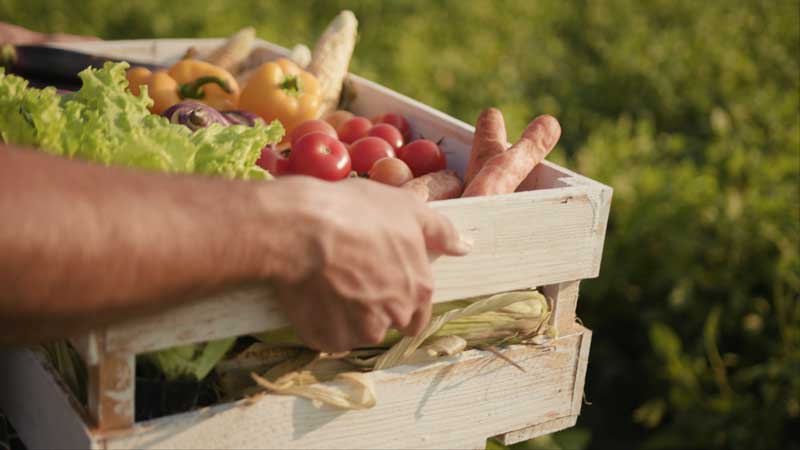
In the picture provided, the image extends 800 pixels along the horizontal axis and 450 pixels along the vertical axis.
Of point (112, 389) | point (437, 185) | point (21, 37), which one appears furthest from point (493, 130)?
point (21, 37)

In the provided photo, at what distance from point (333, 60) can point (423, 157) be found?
0.82m

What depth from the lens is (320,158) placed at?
2.27 m

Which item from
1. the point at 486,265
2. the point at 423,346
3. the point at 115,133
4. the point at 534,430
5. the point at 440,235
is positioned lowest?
the point at 534,430

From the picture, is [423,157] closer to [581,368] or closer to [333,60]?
[581,368]

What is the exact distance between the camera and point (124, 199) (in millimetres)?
1332

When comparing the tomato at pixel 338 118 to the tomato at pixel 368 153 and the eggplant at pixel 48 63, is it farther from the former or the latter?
the eggplant at pixel 48 63

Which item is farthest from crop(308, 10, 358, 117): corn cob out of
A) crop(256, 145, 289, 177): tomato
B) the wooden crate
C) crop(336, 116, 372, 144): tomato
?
the wooden crate

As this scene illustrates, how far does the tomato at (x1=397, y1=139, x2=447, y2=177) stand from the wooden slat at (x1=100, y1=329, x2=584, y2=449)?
23.2 inches

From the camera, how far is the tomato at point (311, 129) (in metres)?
2.48

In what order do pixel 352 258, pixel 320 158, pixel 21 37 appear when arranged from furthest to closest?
pixel 21 37, pixel 320 158, pixel 352 258

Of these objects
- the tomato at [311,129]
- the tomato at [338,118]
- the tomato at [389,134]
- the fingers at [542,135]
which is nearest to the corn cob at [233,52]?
the tomato at [338,118]

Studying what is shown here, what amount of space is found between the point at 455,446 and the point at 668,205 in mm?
2868

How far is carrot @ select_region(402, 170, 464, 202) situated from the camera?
2109mm

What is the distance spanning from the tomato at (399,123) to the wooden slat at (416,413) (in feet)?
2.78
